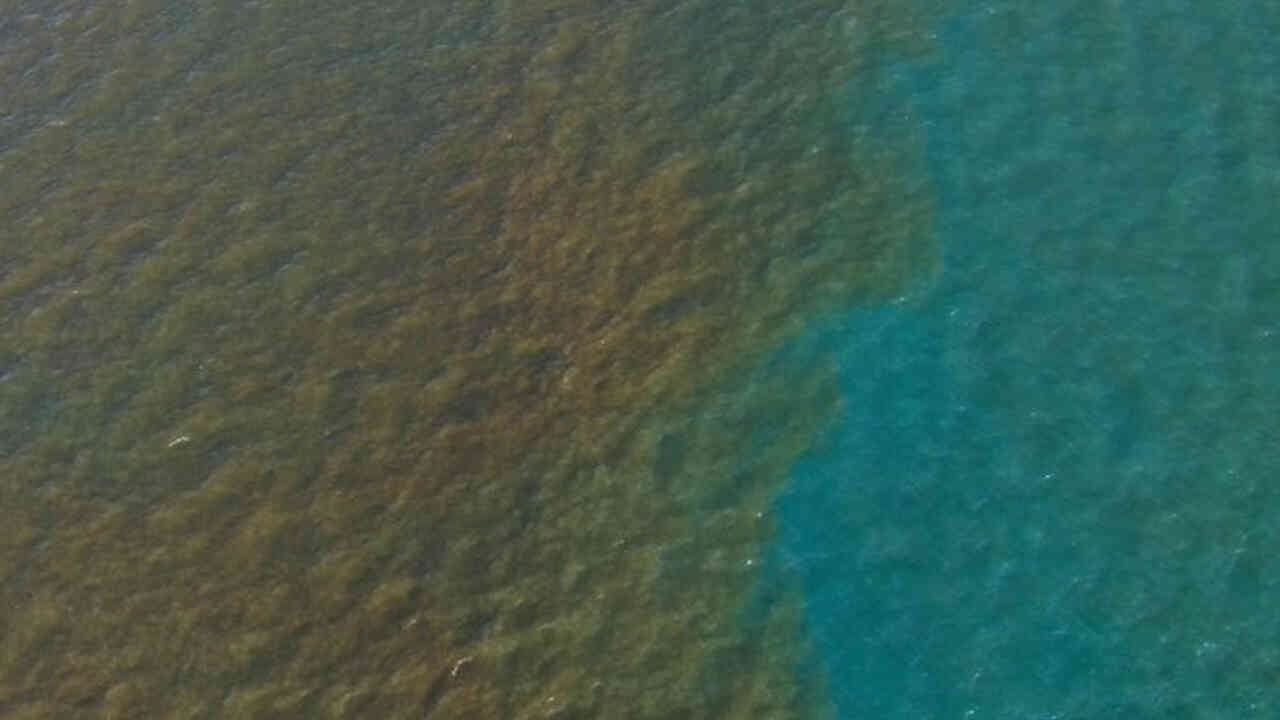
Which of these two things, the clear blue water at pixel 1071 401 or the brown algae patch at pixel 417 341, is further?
the brown algae patch at pixel 417 341

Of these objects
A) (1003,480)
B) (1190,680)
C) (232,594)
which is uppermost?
(232,594)

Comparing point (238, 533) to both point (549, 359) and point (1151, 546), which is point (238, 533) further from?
point (1151, 546)

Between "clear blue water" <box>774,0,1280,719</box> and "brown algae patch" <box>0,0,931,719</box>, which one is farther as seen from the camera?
"brown algae patch" <box>0,0,931,719</box>

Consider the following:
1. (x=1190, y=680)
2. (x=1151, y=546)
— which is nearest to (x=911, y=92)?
(x=1151, y=546)

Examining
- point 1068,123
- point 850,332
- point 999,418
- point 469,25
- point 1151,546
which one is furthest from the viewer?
point 469,25
